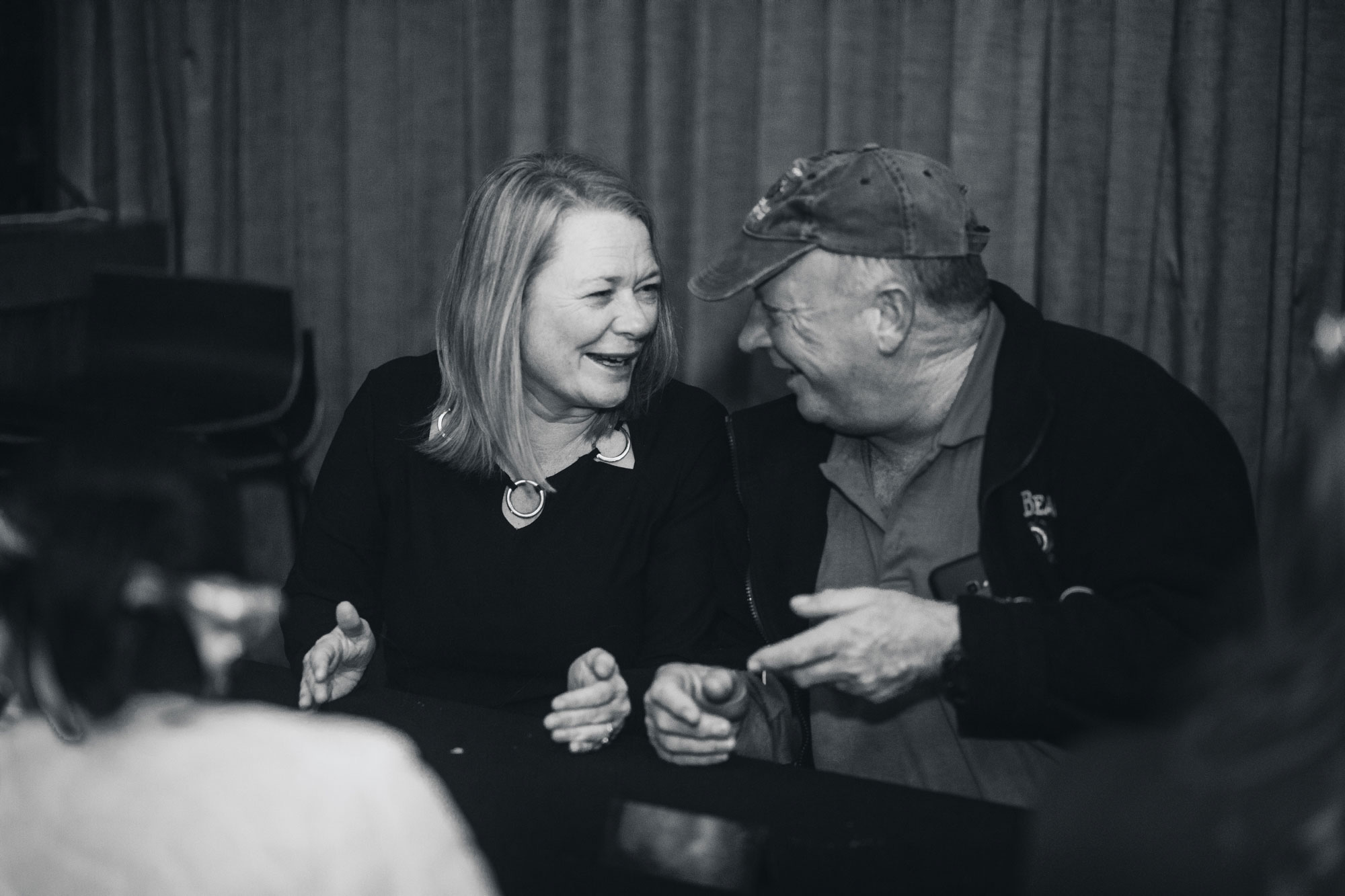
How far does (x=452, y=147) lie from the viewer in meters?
3.62

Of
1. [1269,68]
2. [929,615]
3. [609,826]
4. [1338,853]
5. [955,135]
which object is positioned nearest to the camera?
[1338,853]

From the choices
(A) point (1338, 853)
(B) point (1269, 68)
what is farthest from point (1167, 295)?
(A) point (1338, 853)

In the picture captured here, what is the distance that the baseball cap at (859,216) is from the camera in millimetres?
1823

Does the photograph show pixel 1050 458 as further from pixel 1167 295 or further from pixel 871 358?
pixel 1167 295

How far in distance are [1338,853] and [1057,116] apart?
243 centimetres

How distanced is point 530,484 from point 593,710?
24.6 inches

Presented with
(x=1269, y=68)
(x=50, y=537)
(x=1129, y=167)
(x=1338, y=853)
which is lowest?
(x=1338, y=853)

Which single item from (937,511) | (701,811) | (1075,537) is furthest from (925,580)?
(701,811)

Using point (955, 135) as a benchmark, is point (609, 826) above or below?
below

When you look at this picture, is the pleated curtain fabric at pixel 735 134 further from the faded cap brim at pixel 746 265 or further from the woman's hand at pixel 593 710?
the woman's hand at pixel 593 710

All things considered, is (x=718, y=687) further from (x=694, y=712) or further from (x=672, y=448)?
(x=672, y=448)

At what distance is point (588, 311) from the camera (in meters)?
2.11

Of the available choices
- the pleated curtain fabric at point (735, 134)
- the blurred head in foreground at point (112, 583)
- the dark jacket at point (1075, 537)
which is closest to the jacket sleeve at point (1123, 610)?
the dark jacket at point (1075, 537)

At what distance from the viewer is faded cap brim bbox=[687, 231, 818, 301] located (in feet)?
6.18
